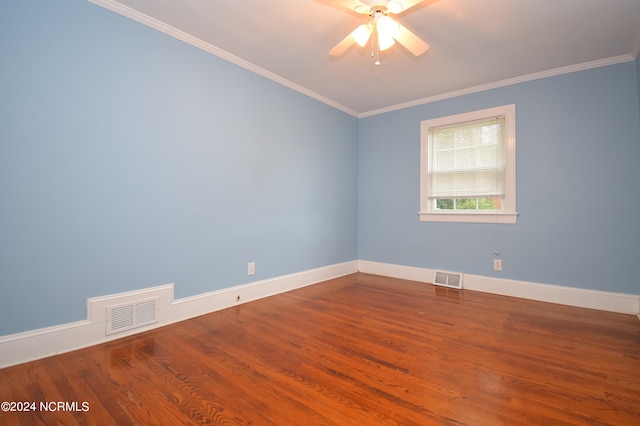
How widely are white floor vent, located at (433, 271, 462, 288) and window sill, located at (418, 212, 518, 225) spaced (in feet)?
2.23

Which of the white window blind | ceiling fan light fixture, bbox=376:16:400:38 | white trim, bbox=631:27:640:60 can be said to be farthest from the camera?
the white window blind

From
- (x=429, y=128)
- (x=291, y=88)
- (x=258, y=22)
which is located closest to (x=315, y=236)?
(x=291, y=88)

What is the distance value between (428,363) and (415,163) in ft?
9.15

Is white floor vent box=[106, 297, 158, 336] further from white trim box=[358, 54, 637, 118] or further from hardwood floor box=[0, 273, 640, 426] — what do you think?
white trim box=[358, 54, 637, 118]

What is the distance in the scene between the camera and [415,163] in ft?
13.0

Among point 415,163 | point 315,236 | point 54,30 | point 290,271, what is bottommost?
point 290,271

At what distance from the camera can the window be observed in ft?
10.8

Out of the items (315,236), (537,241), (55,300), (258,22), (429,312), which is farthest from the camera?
(315,236)

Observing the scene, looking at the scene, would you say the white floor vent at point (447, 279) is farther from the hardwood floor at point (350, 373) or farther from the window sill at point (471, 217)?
the hardwood floor at point (350, 373)

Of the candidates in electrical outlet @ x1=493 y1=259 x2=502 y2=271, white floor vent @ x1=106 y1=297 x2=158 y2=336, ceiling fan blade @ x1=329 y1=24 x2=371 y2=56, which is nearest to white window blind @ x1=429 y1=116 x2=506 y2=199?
electrical outlet @ x1=493 y1=259 x2=502 y2=271

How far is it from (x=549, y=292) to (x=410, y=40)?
2.89 m

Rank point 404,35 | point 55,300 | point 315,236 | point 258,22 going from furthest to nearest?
point 315,236, point 258,22, point 404,35, point 55,300

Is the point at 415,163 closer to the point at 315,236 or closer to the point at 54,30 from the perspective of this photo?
the point at 315,236

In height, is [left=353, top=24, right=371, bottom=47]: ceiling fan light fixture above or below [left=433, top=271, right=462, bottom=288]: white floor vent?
above
